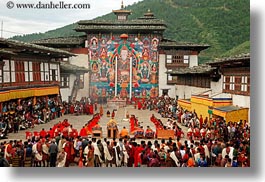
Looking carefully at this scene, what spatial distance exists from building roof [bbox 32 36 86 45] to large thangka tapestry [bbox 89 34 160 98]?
341 millimetres

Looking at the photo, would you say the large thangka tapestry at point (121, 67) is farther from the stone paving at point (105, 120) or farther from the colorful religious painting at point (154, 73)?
the stone paving at point (105, 120)

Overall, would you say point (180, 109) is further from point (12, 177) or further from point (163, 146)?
point (12, 177)

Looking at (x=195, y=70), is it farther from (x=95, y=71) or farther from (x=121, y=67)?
(x=95, y=71)

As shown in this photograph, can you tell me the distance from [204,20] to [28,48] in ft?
16.8

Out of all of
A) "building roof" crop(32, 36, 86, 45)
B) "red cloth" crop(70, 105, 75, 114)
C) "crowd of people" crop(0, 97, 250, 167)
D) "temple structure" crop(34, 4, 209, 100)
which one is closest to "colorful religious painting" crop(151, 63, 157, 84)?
"temple structure" crop(34, 4, 209, 100)

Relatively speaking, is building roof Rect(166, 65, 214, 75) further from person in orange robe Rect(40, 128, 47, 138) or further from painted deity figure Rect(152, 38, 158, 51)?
person in orange robe Rect(40, 128, 47, 138)

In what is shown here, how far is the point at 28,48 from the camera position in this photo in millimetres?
12258

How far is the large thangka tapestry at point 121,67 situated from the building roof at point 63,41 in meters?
0.34

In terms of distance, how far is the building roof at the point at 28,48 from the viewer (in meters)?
11.7

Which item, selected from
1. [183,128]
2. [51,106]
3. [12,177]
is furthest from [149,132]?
[12,177]

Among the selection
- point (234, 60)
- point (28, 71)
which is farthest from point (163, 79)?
point (28, 71)

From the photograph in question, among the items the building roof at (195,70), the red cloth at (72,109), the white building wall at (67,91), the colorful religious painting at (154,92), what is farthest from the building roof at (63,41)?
the building roof at (195,70)

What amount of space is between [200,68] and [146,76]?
2642mm

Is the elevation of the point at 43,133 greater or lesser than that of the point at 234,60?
lesser
